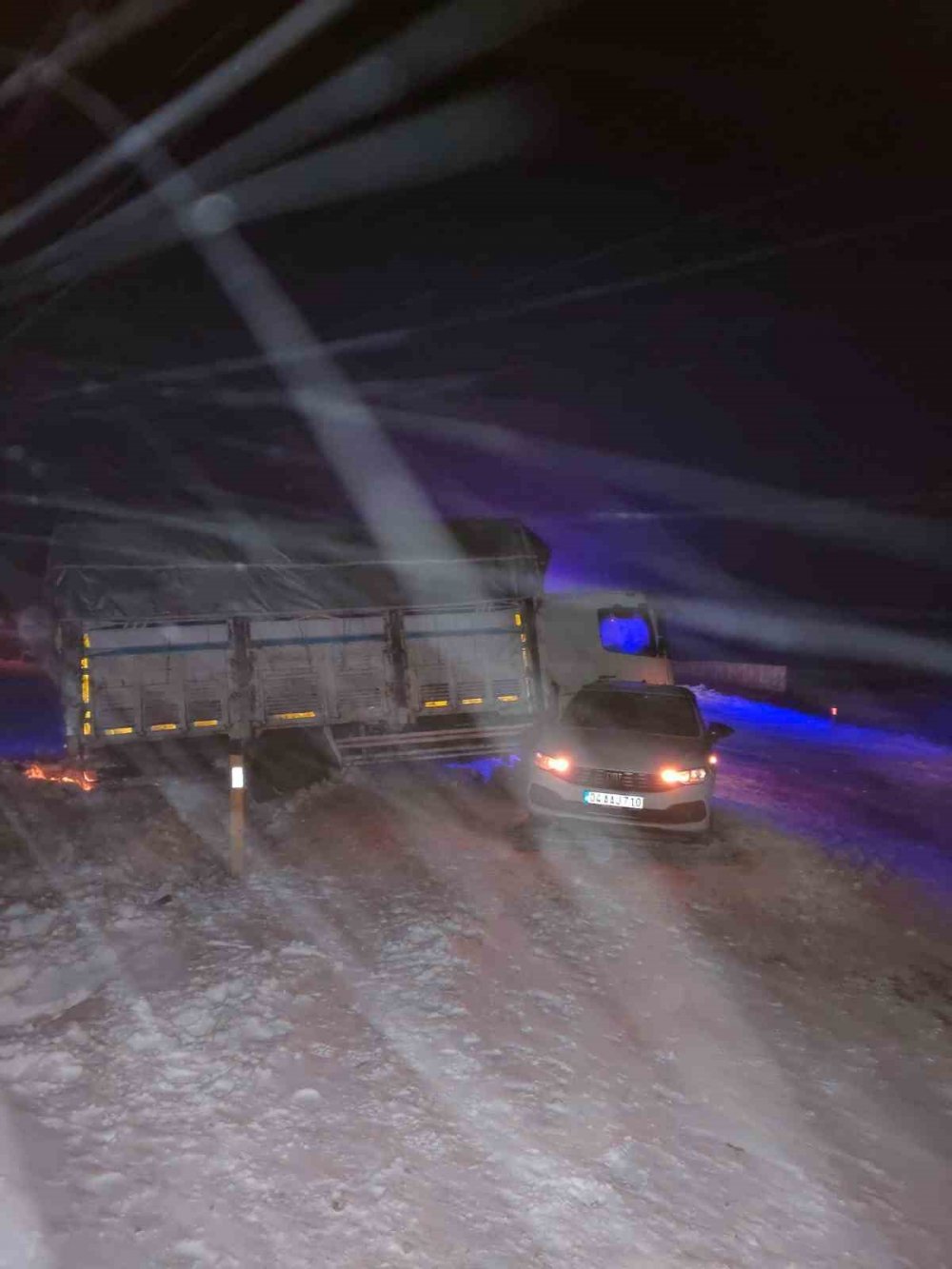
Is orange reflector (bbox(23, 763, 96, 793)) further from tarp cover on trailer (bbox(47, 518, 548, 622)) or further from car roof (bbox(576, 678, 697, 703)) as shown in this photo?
car roof (bbox(576, 678, 697, 703))

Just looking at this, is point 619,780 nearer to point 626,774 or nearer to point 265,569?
point 626,774

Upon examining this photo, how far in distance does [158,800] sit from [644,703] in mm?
5370

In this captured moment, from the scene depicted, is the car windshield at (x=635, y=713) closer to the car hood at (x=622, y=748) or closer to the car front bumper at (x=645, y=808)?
the car hood at (x=622, y=748)

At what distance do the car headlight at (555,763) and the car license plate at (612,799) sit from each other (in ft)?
0.98

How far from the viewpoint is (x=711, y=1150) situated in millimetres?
3801

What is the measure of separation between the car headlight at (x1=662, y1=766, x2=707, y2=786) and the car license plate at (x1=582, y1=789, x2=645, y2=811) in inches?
12.6

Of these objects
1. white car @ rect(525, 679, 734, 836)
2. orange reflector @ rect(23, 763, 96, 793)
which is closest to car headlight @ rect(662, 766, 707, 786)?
white car @ rect(525, 679, 734, 836)

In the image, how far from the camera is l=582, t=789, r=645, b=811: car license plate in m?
7.93

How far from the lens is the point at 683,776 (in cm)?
803

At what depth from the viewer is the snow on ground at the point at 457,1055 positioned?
317 centimetres

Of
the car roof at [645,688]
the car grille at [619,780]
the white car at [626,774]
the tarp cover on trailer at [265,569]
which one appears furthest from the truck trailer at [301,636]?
the car grille at [619,780]

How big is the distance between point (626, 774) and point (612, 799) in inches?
10.6

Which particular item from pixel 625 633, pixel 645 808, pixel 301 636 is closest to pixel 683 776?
pixel 645 808

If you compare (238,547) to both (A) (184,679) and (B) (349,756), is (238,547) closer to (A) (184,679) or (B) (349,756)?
(A) (184,679)
